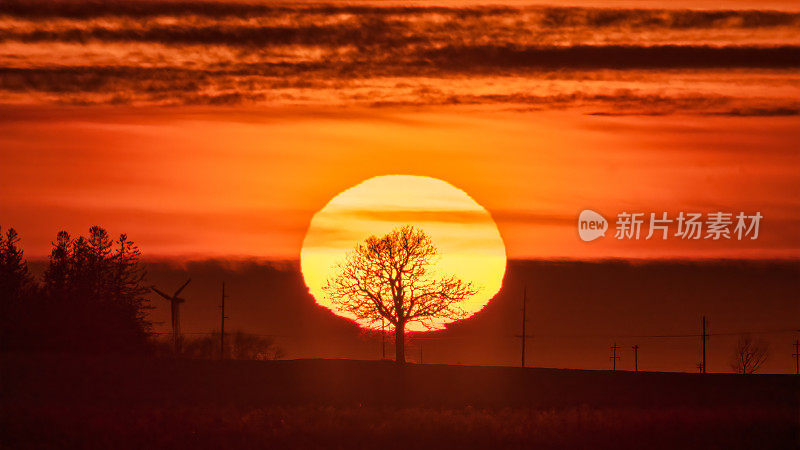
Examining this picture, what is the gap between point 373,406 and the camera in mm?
52344

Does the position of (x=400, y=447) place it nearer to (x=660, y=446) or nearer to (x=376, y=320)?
→ (x=660, y=446)

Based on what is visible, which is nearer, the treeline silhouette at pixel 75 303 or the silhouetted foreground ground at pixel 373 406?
the silhouetted foreground ground at pixel 373 406

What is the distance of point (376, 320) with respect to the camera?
87.8 metres


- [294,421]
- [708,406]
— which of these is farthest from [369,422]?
[708,406]

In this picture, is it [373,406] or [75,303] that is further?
[75,303]

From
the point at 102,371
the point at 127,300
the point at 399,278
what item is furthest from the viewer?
the point at 127,300

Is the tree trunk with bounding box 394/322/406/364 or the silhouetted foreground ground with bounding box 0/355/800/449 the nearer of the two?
the silhouetted foreground ground with bounding box 0/355/800/449

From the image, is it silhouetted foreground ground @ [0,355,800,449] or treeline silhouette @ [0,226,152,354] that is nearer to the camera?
silhouetted foreground ground @ [0,355,800,449]

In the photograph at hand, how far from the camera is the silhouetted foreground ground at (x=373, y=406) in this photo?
35469mm

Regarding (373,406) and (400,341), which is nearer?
(373,406)

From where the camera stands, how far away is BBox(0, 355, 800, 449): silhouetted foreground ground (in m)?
35.5

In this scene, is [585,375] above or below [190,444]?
below

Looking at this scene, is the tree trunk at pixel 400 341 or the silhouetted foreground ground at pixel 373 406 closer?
the silhouetted foreground ground at pixel 373 406

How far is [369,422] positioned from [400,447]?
4.91m
